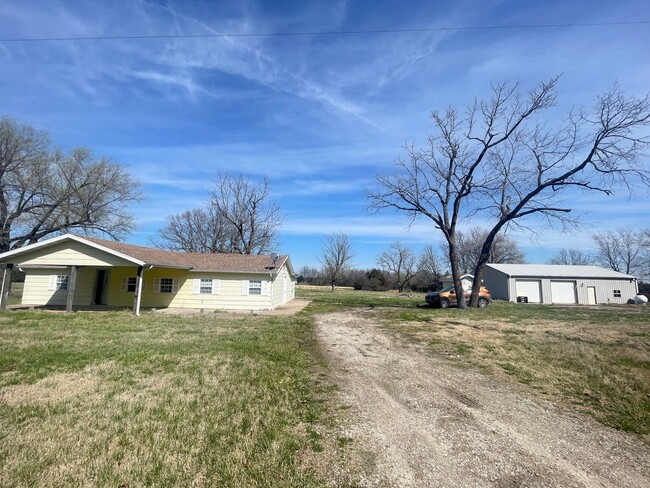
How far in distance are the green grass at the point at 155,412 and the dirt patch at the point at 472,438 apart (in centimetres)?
68

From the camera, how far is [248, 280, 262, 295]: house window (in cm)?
1919

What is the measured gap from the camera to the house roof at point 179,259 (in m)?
15.1

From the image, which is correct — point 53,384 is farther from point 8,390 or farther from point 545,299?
point 545,299

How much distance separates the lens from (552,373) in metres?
6.43

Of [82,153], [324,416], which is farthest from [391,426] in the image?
[82,153]

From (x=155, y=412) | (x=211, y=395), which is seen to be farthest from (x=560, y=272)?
(x=155, y=412)

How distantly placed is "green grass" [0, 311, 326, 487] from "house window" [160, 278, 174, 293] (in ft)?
32.5

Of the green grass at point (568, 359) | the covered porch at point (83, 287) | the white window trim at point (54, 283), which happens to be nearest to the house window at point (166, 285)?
the covered porch at point (83, 287)

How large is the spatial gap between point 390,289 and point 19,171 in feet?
158

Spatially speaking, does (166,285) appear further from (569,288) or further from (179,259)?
(569,288)

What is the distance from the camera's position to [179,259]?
1994 cm

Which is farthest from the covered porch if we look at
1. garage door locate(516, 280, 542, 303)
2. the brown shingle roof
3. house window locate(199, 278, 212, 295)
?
garage door locate(516, 280, 542, 303)

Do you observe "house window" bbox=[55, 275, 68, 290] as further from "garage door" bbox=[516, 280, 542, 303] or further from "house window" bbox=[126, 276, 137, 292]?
"garage door" bbox=[516, 280, 542, 303]

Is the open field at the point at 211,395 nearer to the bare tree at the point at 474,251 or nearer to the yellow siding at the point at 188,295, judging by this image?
the yellow siding at the point at 188,295
